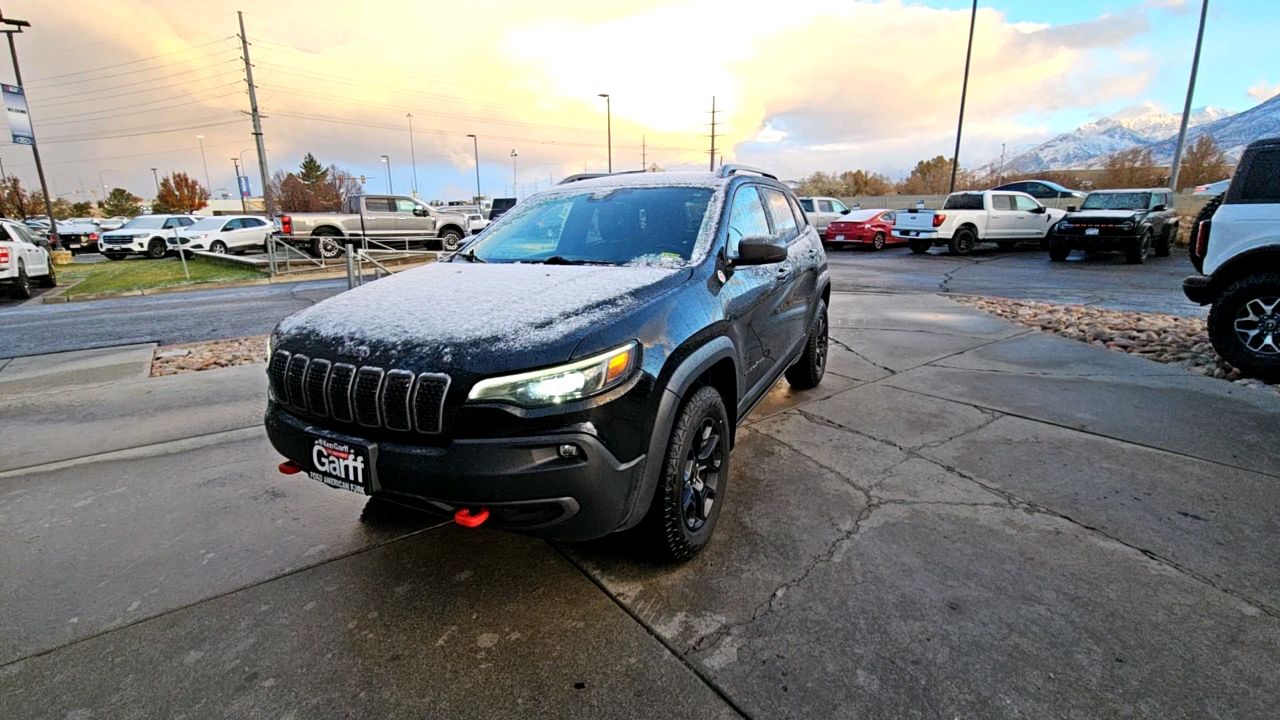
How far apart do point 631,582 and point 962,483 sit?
204 centimetres

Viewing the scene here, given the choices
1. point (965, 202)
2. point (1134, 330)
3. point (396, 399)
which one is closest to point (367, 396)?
point (396, 399)

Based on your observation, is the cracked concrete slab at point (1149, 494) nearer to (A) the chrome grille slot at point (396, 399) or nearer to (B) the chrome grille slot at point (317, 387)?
(A) the chrome grille slot at point (396, 399)

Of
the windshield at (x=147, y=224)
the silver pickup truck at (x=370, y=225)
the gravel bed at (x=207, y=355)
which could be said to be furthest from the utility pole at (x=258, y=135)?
the gravel bed at (x=207, y=355)

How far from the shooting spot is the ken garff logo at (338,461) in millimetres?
2205

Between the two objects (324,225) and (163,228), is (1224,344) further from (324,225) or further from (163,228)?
(163,228)

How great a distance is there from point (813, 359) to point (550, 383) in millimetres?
3485

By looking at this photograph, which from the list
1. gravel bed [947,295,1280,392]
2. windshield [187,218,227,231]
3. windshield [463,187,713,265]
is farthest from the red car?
windshield [187,218,227,231]

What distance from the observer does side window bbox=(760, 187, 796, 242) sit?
4.34m

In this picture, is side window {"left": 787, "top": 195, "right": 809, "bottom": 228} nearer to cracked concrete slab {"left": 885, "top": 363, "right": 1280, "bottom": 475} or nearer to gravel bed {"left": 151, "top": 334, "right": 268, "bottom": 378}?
cracked concrete slab {"left": 885, "top": 363, "right": 1280, "bottom": 475}

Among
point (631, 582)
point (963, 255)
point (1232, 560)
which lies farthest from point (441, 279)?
point (963, 255)

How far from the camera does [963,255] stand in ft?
58.4

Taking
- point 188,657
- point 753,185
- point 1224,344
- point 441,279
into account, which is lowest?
point 188,657

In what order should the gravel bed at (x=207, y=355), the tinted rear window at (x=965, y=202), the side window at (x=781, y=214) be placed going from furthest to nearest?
the tinted rear window at (x=965, y=202)
the gravel bed at (x=207, y=355)
the side window at (x=781, y=214)

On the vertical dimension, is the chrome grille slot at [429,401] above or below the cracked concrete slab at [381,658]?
above
